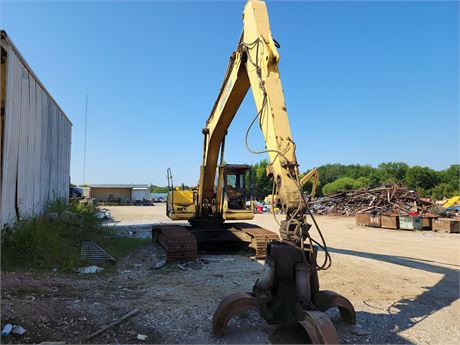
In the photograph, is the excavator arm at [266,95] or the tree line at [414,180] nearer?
the excavator arm at [266,95]

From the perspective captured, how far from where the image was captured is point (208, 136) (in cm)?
1087

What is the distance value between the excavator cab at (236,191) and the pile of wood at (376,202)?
12.3 meters

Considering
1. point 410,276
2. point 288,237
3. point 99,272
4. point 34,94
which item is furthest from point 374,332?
point 34,94

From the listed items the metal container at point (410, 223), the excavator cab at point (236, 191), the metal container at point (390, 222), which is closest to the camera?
the excavator cab at point (236, 191)

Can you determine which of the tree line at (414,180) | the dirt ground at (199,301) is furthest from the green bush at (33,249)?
the tree line at (414,180)

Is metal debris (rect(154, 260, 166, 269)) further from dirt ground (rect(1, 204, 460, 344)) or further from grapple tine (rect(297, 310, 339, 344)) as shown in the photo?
grapple tine (rect(297, 310, 339, 344))

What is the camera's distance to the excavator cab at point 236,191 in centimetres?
1157

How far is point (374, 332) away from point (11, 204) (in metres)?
8.62

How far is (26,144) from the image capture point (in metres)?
10.7

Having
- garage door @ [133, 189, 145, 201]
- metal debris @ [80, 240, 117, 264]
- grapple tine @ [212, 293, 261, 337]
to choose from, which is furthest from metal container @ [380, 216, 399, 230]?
garage door @ [133, 189, 145, 201]

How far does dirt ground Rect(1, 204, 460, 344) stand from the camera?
15.7 ft

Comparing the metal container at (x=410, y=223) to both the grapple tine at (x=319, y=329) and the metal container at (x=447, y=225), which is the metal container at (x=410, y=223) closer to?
the metal container at (x=447, y=225)

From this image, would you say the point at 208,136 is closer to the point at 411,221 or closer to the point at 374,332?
the point at 374,332

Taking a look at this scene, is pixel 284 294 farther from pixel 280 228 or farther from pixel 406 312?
pixel 406 312
